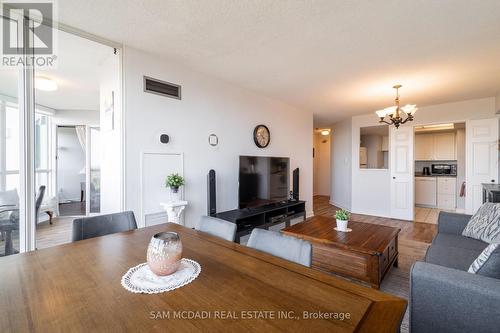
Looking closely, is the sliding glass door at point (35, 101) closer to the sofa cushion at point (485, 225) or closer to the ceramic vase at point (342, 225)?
the ceramic vase at point (342, 225)

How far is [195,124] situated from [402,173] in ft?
15.3

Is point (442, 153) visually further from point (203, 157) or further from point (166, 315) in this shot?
point (166, 315)

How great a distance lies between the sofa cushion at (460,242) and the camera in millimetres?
2053

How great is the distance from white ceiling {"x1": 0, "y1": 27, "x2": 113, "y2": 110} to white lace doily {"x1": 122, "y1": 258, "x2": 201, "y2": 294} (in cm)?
226

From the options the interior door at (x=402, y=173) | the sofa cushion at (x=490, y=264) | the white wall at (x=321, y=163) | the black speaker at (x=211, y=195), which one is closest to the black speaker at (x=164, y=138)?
the black speaker at (x=211, y=195)

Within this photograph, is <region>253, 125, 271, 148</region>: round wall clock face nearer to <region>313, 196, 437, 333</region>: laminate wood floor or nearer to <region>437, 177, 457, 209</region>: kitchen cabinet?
<region>313, 196, 437, 333</region>: laminate wood floor

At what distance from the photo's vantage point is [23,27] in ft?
6.62

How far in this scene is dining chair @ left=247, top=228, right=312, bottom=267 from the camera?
1137 mm

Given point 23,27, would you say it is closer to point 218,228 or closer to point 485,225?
point 218,228

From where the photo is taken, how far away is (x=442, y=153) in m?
6.34

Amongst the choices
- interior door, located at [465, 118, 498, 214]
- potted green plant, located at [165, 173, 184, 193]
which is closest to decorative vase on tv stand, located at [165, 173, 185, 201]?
potted green plant, located at [165, 173, 184, 193]

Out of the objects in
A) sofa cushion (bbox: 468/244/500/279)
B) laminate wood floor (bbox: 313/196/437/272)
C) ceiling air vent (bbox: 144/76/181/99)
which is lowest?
laminate wood floor (bbox: 313/196/437/272)

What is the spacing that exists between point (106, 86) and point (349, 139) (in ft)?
17.9

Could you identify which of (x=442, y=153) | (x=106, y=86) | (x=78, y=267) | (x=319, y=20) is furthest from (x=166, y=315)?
(x=442, y=153)
